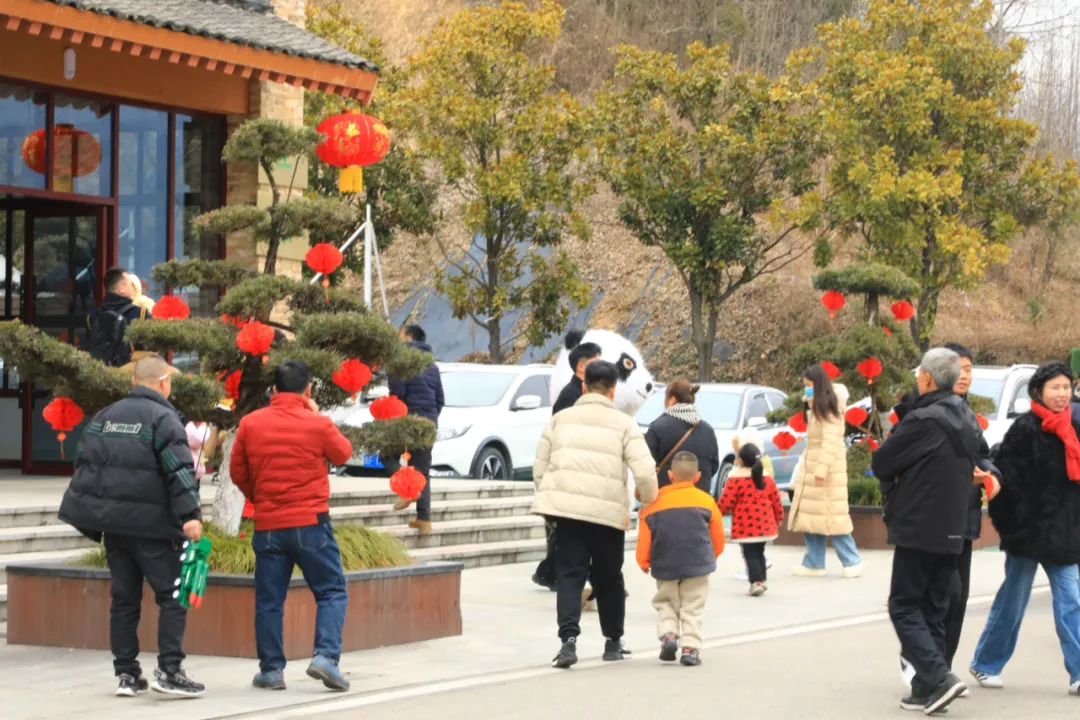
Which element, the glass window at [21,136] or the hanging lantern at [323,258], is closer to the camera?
the hanging lantern at [323,258]

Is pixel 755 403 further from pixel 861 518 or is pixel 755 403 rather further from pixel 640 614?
pixel 640 614

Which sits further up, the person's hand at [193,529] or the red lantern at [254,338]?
the red lantern at [254,338]

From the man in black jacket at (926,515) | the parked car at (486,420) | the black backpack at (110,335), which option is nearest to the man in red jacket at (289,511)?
the man in black jacket at (926,515)

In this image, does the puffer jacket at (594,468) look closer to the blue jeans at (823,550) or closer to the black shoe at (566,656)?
the black shoe at (566,656)

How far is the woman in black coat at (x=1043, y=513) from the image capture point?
8.25 meters

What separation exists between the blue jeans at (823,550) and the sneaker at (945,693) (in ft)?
21.6

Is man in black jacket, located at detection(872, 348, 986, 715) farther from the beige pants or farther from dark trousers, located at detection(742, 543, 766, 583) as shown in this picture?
dark trousers, located at detection(742, 543, 766, 583)

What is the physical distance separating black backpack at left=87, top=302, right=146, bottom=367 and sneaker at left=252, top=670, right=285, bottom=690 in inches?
185

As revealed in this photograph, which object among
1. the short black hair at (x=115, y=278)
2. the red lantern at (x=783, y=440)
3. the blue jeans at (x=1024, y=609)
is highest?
the short black hair at (x=115, y=278)

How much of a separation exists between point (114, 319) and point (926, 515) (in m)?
6.89

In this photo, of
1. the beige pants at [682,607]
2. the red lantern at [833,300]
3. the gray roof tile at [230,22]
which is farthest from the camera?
the red lantern at [833,300]

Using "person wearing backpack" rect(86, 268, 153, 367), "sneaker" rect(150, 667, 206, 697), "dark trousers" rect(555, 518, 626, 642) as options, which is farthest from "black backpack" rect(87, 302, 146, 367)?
"sneaker" rect(150, 667, 206, 697)

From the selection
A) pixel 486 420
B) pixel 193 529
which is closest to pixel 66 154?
pixel 486 420

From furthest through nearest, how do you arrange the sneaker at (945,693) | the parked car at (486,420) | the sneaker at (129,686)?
1. the parked car at (486,420)
2. the sneaker at (129,686)
3. the sneaker at (945,693)
